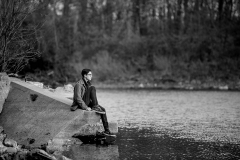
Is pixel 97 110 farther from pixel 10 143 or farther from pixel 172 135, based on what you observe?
pixel 172 135

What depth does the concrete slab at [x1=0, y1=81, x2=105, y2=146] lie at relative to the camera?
1061 centimetres

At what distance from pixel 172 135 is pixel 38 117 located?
14.3 feet

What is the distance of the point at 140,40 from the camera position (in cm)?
5219

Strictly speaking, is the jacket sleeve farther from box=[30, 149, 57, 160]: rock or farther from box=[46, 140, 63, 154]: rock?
box=[30, 149, 57, 160]: rock

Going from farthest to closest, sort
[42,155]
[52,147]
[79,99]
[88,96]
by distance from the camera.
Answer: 1. [88,96]
2. [79,99]
3. [52,147]
4. [42,155]

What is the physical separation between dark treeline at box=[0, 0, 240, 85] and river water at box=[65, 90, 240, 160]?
55.4 ft

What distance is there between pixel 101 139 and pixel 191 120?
5988 mm

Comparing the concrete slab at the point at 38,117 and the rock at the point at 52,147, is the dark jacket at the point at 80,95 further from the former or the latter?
the rock at the point at 52,147

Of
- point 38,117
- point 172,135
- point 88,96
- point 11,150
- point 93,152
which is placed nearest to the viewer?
point 11,150

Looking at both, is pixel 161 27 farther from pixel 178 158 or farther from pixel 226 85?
pixel 178 158

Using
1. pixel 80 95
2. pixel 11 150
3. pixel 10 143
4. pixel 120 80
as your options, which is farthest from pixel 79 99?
pixel 120 80

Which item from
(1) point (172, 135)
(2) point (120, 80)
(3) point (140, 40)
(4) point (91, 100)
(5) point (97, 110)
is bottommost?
(2) point (120, 80)

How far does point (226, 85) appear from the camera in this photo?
36.6 meters

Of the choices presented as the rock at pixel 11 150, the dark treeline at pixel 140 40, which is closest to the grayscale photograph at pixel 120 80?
the rock at pixel 11 150
